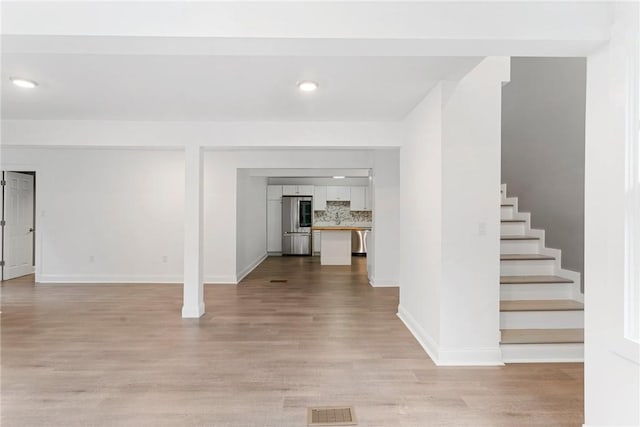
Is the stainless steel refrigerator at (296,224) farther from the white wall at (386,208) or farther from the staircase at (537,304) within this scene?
the staircase at (537,304)

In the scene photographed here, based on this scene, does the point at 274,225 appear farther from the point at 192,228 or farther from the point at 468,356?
the point at 468,356

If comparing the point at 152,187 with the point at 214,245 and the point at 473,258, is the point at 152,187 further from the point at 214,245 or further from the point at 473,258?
the point at 473,258

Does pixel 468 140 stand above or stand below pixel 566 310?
above

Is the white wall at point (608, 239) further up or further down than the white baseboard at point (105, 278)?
further up

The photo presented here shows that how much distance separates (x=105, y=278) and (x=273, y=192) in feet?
16.2

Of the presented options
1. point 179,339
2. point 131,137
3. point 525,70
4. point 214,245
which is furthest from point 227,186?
point 525,70

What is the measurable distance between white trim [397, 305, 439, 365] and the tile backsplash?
6447 millimetres

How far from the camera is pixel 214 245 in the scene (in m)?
6.41

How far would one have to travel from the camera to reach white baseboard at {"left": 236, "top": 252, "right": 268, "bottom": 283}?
665cm

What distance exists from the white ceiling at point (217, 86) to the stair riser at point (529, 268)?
76.0 inches

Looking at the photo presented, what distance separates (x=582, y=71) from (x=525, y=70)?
1153mm

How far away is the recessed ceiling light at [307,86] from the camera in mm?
2984

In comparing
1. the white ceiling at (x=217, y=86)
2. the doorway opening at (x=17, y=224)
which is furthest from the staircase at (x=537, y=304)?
the doorway opening at (x=17, y=224)

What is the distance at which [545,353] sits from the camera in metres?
3.01
